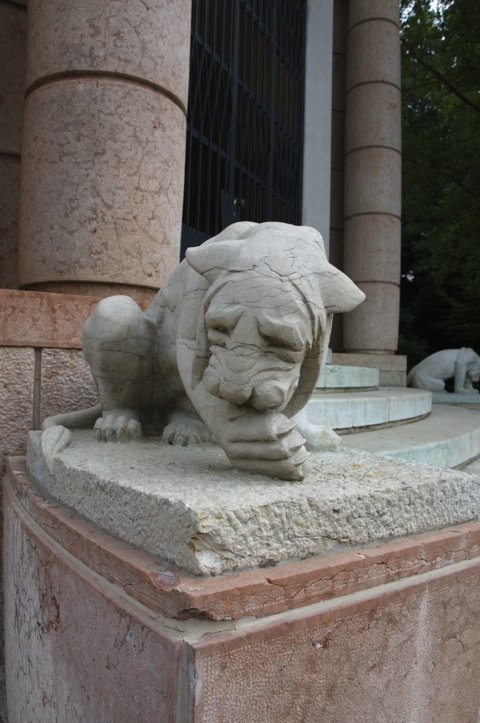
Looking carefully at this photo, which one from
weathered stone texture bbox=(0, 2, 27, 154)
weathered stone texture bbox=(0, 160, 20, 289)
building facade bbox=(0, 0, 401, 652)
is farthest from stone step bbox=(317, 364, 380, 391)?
weathered stone texture bbox=(0, 2, 27, 154)

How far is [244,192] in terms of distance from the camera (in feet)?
21.5

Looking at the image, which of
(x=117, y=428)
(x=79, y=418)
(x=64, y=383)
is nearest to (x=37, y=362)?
(x=64, y=383)

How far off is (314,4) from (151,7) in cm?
605

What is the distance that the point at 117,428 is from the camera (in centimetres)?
208

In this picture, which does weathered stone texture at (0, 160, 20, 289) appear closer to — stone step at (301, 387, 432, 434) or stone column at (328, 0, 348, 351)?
Answer: stone step at (301, 387, 432, 434)

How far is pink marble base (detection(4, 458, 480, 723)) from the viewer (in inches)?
42.1

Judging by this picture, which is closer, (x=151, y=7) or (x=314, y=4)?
(x=151, y=7)

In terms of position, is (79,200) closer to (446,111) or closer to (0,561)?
(0,561)

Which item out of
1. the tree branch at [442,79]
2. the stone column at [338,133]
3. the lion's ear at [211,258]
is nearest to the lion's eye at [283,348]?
the lion's ear at [211,258]

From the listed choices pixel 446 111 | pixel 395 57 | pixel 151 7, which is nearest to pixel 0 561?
pixel 151 7

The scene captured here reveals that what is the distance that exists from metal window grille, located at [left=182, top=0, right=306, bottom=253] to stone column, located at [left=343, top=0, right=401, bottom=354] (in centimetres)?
78

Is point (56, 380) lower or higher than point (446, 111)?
lower

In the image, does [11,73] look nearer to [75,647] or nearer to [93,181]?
[93,181]

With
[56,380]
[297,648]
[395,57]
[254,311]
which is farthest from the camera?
[395,57]
